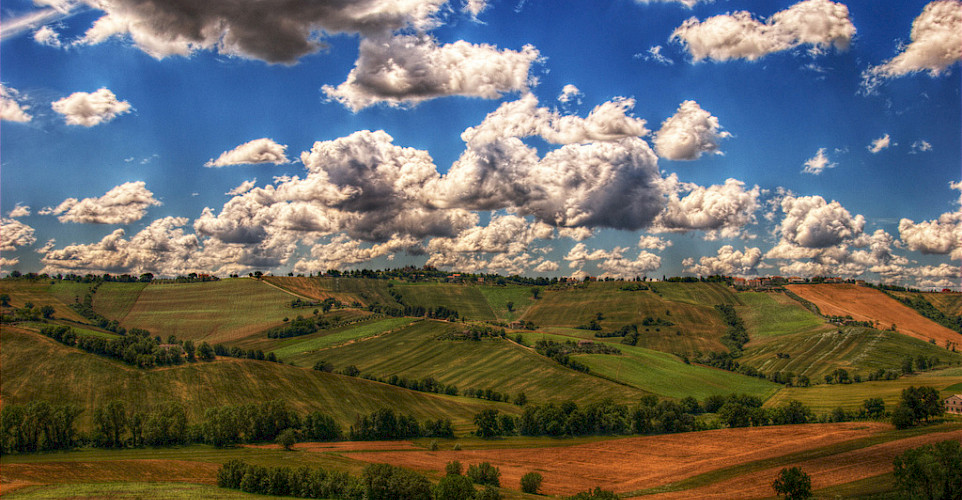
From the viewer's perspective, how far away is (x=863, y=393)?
179m

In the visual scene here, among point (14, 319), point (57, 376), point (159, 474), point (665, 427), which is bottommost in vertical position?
point (665, 427)

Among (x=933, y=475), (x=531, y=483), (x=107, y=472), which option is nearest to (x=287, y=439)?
(x=107, y=472)

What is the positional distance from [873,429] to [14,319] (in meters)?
263

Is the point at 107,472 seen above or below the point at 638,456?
above

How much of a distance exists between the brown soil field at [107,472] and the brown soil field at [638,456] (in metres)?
33.7

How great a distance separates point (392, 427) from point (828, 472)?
100523mm

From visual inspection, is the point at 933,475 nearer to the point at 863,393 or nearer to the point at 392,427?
the point at 392,427

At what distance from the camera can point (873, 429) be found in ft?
407

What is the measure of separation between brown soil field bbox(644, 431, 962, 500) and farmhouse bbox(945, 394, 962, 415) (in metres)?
38.4

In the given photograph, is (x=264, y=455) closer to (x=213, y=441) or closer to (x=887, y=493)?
(x=213, y=441)

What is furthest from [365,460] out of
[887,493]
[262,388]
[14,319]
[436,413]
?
[14,319]

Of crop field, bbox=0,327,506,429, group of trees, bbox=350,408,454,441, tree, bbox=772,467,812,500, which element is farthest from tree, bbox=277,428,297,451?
tree, bbox=772,467,812,500

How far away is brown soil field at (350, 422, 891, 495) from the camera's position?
10294 centimetres

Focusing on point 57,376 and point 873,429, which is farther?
point 57,376
